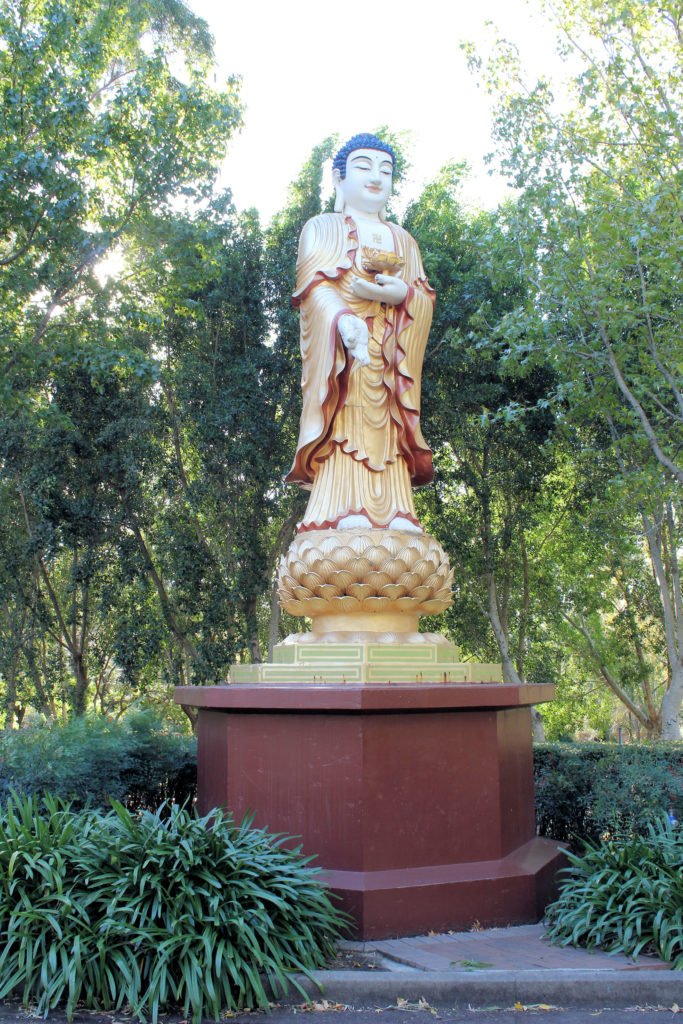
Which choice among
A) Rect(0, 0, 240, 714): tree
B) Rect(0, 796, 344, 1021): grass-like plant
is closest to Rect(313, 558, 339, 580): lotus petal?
Rect(0, 796, 344, 1021): grass-like plant

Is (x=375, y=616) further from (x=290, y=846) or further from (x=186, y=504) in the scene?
(x=186, y=504)

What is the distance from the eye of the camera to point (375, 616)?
6316mm

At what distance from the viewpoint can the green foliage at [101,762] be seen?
19.2 feet

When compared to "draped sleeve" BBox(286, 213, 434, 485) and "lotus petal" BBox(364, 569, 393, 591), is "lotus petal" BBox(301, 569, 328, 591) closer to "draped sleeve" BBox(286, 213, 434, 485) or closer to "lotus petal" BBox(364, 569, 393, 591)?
A: "lotus petal" BBox(364, 569, 393, 591)

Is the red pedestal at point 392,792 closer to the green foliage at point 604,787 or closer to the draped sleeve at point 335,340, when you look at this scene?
the green foliage at point 604,787

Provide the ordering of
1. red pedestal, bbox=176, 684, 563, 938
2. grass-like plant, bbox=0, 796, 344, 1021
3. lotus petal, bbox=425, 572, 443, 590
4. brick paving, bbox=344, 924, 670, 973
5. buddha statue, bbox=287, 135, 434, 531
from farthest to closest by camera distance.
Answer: buddha statue, bbox=287, 135, 434, 531 < lotus petal, bbox=425, 572, 443, 590 < red pedestal, bbox=176, 684, 563, 938 < brick paving, bbox=344, 924, 670, 973 < grass-like plant, bbox=0, 796, 344, 1021

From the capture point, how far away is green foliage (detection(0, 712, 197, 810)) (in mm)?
5863

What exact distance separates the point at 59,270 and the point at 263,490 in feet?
16.1

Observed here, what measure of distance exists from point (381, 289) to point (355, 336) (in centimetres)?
54

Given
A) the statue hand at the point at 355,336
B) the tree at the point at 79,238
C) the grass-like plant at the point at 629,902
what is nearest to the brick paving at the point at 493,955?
the grass-like plant at the point at 629,902

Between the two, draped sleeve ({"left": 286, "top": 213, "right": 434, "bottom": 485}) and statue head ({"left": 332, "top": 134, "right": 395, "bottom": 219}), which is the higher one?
statue head ({"left": 332, "top": 134, "right": 395, "bottom": 219})

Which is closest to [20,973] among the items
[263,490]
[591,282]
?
[591,282]

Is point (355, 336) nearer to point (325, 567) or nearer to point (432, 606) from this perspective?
point (325, 567)

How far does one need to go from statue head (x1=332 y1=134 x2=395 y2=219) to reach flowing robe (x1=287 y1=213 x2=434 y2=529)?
24cm
